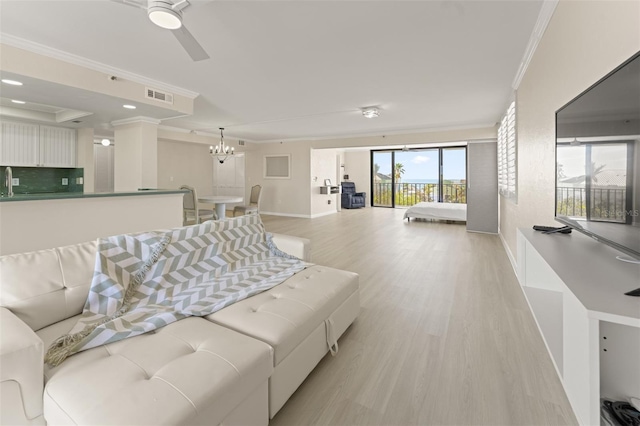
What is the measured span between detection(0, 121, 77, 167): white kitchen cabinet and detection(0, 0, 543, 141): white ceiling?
52.6 inches

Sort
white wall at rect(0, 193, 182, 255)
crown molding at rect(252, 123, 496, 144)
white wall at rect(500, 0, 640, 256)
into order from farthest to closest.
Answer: crown molding at rect(252, 123, 496, 144)
white wall at rect(0, 193, 182, 255)
white wall at rect(500, 0, 640, 256)

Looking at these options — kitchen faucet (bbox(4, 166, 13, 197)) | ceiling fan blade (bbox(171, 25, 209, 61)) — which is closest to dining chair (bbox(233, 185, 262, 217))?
kitchen faucet (bbox(4, 166, 13, 197))

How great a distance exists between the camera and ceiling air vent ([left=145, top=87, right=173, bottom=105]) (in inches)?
145

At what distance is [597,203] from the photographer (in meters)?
1.37

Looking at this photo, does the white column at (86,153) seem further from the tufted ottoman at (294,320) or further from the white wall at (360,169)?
the white wall at (360,169)

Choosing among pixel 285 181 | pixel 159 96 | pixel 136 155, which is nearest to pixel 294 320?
pixel 159 96

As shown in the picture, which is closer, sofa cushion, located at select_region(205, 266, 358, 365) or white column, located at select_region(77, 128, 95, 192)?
sofa cushion, located at select_region(205, 266, 358, 365)

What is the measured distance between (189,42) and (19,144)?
506cm

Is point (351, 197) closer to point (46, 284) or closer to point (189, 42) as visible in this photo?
Result: point (189, 42)

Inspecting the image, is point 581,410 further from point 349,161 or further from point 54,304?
point 349,161

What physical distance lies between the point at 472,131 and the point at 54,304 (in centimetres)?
745

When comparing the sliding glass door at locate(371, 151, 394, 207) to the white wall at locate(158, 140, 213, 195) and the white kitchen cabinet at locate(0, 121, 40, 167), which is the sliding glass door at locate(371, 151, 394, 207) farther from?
the white kitchen cabinet at locate(0, 121, 40, 167)

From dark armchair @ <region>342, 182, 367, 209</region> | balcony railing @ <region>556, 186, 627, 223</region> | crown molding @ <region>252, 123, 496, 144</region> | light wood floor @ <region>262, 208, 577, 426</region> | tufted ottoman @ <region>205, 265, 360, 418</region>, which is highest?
crown molding @ <region>252, 123, 496, 144</region>

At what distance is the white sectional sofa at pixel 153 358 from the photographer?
952 millimetres
